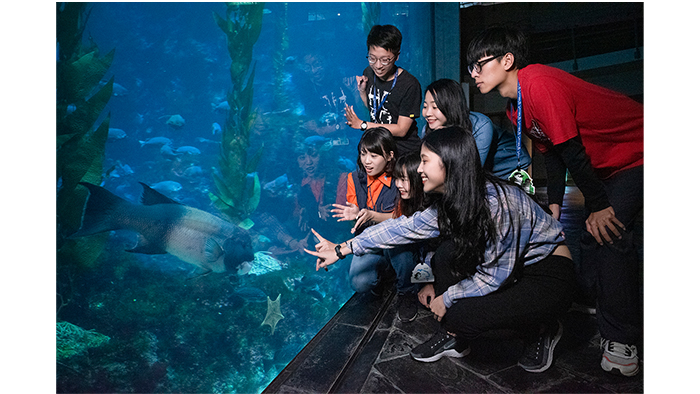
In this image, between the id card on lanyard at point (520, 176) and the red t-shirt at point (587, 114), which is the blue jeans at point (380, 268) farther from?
the red t-shirt at point (587, 114)

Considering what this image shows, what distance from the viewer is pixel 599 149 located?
1825mm

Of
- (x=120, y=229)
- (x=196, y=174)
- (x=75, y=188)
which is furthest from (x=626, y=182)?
(x=75, y=188)

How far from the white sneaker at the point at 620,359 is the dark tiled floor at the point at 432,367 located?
0.13 ft

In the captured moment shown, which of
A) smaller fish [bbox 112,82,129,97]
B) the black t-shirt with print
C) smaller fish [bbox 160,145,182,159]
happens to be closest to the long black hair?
the black t-shirt with print

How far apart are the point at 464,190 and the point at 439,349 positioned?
1.01 metres

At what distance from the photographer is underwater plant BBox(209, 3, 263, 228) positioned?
229cm

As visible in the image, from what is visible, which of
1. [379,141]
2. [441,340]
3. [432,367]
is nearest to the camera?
[432,367]

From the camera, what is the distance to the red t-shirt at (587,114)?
5.63ft

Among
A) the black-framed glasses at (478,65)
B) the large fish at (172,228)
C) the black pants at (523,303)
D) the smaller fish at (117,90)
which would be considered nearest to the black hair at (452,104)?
the black-framed glasses at (478,65)

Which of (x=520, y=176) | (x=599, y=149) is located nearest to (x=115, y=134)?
(x=520, y=176)

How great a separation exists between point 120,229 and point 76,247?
19cm

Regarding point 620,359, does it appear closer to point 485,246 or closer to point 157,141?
point 485,246

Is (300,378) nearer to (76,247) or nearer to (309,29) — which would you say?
(76,247)

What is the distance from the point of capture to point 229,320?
2.15 m
